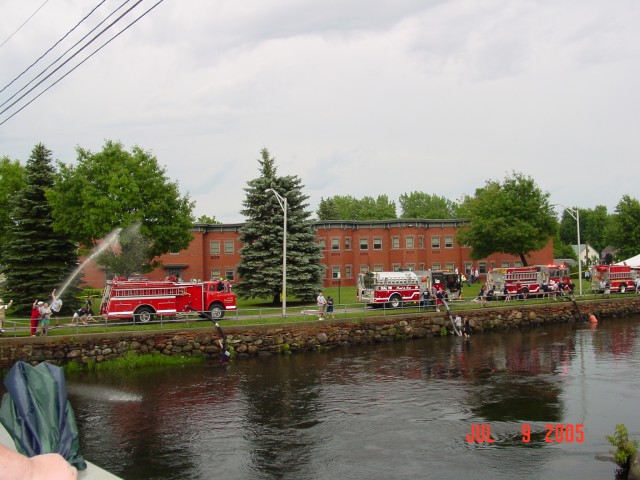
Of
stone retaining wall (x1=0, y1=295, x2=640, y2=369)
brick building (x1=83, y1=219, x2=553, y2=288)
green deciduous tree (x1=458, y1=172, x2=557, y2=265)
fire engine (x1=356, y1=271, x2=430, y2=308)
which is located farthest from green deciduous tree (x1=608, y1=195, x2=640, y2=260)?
fire engine (x1=356, y1=271, x2=430, y2=308)

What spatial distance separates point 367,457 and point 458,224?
61.6 meters

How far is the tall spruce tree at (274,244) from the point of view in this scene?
4316cm

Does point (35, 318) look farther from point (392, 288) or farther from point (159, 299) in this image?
point (392, 288)

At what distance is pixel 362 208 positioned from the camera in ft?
442

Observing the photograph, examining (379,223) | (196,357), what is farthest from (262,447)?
(379,223)

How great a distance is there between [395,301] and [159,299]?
50.9ft

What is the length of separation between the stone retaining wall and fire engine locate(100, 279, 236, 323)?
2107 mm

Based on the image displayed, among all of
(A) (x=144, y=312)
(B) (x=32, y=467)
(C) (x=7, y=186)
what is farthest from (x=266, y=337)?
(C) (x=7, y=186)

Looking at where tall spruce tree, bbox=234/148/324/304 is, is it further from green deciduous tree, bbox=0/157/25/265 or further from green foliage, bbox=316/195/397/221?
green foliage, bbox=316/195/397/221

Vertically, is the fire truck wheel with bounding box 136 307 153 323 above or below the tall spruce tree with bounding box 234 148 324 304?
below

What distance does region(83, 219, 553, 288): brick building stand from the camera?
6969 centimetres

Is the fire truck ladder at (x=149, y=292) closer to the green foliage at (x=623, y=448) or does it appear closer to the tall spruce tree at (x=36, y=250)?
the tall spruce tree at (x=36, y=250)

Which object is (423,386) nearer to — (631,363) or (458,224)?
(631,363)

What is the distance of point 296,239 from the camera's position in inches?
1748
